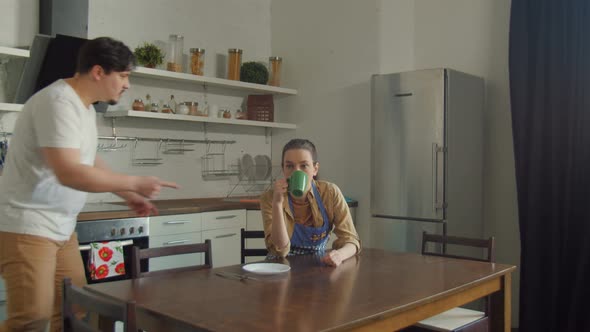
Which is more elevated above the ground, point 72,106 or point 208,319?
point 72,106

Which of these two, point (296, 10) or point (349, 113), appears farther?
point (296, 10)

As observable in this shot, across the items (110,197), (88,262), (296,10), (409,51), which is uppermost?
(296,10)

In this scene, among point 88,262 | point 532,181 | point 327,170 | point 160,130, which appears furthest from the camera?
point 327,170

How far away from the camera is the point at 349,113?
454cm

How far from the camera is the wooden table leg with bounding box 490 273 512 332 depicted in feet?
7.25

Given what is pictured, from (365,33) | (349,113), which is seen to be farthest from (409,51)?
(349,113)

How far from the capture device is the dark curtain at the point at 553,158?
353 cm

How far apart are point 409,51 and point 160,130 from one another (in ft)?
6.73

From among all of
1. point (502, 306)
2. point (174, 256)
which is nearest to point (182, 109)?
point (174, 256)

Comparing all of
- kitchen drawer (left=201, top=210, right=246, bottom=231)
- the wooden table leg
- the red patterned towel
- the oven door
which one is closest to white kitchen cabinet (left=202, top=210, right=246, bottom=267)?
kitchen drawer (left=201, top=210, right=246, bottom=231)

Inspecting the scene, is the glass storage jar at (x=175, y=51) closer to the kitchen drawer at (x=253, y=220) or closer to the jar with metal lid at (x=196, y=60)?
the jar with metal lid at (x=196, y=60)

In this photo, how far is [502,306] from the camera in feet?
7.27

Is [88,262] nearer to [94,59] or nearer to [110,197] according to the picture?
[110,197]

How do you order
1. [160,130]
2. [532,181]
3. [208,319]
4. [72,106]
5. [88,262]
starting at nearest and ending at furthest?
[208,319]
[72,106]
[88,262]
[532,181]
[160,130]
